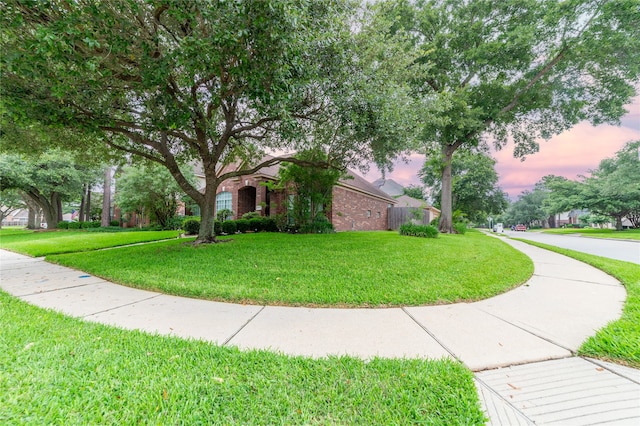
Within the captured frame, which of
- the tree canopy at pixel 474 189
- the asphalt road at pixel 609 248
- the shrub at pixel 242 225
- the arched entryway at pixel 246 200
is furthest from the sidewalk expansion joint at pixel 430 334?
the tree canopy at pixel 474 189

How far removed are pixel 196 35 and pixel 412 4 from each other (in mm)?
11996

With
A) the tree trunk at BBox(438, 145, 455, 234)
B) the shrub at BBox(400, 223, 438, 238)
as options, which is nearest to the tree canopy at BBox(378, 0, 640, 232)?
the tree trunk at BBox(438, 145, 455, 234)

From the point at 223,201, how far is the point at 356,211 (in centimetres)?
871

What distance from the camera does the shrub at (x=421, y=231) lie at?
9.91m

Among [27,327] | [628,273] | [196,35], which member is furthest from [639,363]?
[196,35]

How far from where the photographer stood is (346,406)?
4.90ft

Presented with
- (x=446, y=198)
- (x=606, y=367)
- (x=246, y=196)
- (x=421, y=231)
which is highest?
(x=246, y=196)

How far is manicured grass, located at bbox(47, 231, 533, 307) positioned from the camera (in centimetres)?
343

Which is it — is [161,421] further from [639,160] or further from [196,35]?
[639,160]

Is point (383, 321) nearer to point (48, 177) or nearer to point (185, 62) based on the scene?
point (185, 62)

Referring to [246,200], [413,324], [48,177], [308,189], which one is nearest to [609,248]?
[308,189]

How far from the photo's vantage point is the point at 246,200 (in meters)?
15.4

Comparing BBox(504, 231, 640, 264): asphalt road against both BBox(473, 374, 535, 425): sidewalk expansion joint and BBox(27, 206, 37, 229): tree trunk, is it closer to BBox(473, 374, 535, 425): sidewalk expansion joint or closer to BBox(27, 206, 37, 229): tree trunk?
BBox(473, 374, 535, 425): sidewalk expansion joint

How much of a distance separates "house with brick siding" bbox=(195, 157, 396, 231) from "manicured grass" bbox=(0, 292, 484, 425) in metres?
10.8
